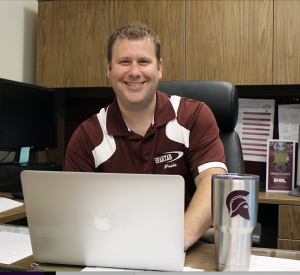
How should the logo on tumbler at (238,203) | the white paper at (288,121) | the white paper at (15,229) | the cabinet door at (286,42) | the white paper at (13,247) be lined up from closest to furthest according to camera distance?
Result: the logo on tumbler at (238,203) → the white paper at (13,247) → the white paper at (15,229) → the cabinet door at (286,42) → the white paper at (288,121)

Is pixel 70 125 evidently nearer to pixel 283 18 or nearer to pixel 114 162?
pixel 114 162

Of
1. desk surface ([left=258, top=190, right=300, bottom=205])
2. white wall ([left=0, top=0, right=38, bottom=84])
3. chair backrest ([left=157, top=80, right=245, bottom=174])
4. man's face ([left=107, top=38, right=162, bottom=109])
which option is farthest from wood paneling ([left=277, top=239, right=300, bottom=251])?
white wall ([left=0, top=0, right=38, bottom=84])

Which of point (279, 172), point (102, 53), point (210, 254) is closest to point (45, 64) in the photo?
point (102, 53)

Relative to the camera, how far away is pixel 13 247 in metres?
0.78

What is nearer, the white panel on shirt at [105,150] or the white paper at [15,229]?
the white paper at [15,229]

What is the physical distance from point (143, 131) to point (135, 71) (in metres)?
0.25

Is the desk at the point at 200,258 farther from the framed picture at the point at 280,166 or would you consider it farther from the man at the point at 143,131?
the framed picture at the point at 280,166

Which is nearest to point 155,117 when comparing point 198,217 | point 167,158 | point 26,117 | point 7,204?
point 167,158

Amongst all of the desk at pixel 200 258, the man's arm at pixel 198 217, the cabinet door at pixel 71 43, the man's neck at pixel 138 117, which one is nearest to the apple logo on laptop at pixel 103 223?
the desk at pixel 200 258

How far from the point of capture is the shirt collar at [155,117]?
1.30 m

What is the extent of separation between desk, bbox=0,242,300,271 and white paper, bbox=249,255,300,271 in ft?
0.08

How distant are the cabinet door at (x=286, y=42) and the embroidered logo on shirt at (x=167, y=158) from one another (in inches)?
34.2

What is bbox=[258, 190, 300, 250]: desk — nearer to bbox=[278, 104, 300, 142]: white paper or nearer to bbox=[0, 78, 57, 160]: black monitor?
bbox=[278, 104, 300, 142]: white paper

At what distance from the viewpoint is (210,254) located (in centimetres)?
73
